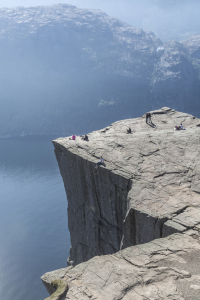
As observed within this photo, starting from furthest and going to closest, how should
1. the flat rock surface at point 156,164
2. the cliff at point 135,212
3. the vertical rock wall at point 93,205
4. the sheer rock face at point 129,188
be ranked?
the vertical rock wall at point 93,205, the flat rock surface at point 156,164, the sheer rock face at point 129,188, the cliff at point 135,212

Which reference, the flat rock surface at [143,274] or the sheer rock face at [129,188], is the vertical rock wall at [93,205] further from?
the flat rock surface at [143,274]

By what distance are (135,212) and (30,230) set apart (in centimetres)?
6350

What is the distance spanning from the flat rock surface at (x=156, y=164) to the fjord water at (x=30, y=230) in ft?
135

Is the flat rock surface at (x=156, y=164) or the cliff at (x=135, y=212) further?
the flat rock surface at (x=156, y=164)

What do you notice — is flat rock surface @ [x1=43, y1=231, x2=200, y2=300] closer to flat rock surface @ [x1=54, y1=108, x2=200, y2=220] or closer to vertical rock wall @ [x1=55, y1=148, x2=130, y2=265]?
flat rock surface @ [x1=54, y1=108, x2=200, y2=220]

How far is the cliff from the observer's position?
12.5 meters

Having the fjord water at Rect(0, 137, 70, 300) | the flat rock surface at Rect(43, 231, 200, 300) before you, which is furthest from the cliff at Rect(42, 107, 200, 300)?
the fjord water at Rect(0, 137, 70, 300)

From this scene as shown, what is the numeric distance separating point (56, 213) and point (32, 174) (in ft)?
→ 142

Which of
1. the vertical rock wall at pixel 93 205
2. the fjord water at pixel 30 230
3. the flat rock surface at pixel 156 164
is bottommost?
the fjord water at pixel 30 230

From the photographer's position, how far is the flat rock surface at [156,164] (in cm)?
2033

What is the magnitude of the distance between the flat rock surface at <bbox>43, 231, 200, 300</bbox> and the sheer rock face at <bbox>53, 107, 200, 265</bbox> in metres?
2.88

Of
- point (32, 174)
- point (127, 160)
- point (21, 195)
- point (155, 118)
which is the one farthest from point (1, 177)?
point (127, 160)

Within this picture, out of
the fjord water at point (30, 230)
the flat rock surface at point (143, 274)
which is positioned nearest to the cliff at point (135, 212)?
the flat rock surface at point (143, 274)

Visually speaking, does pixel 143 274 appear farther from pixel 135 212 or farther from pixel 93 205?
pixel 93 205
